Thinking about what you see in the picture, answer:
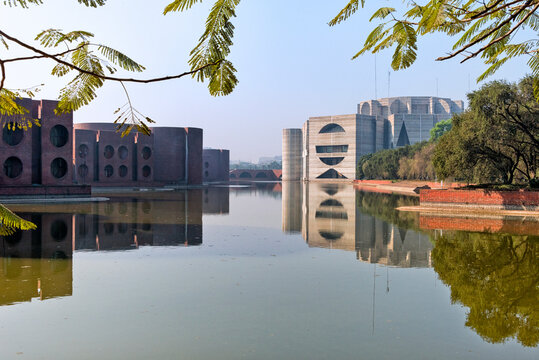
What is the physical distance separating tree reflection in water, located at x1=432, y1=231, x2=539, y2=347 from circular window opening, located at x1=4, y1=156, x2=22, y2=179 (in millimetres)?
43239

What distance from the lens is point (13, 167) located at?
48844mm

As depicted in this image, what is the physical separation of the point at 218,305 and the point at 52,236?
45.6 feet

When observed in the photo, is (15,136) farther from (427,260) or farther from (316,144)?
(316,144)

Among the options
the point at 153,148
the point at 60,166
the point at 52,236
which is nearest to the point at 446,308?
the point at 52,236

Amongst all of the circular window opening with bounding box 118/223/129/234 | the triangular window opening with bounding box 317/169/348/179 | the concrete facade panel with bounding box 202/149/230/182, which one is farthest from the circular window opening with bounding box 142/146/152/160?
the triangular window opening with bounding box 317/169/348/179

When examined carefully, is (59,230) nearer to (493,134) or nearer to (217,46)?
(217,46)

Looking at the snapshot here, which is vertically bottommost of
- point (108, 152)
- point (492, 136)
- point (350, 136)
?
point (492, 136)

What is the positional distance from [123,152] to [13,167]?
35903 millimetres

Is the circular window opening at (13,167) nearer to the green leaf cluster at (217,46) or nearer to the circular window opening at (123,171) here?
the circular window opening at (123,171)

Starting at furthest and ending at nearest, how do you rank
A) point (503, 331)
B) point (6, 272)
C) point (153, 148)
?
1. point (153, 148)
2. point (6, 272)
3. point (503, 331)

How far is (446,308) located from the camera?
10617mm

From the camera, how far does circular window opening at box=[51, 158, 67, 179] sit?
51438 mm

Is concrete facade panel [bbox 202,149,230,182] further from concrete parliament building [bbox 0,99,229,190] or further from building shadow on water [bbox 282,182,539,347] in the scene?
building shadow on water [bbox 282,182,539,347]

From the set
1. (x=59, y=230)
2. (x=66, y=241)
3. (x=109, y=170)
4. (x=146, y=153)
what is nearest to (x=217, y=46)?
(x=66, y=241)
